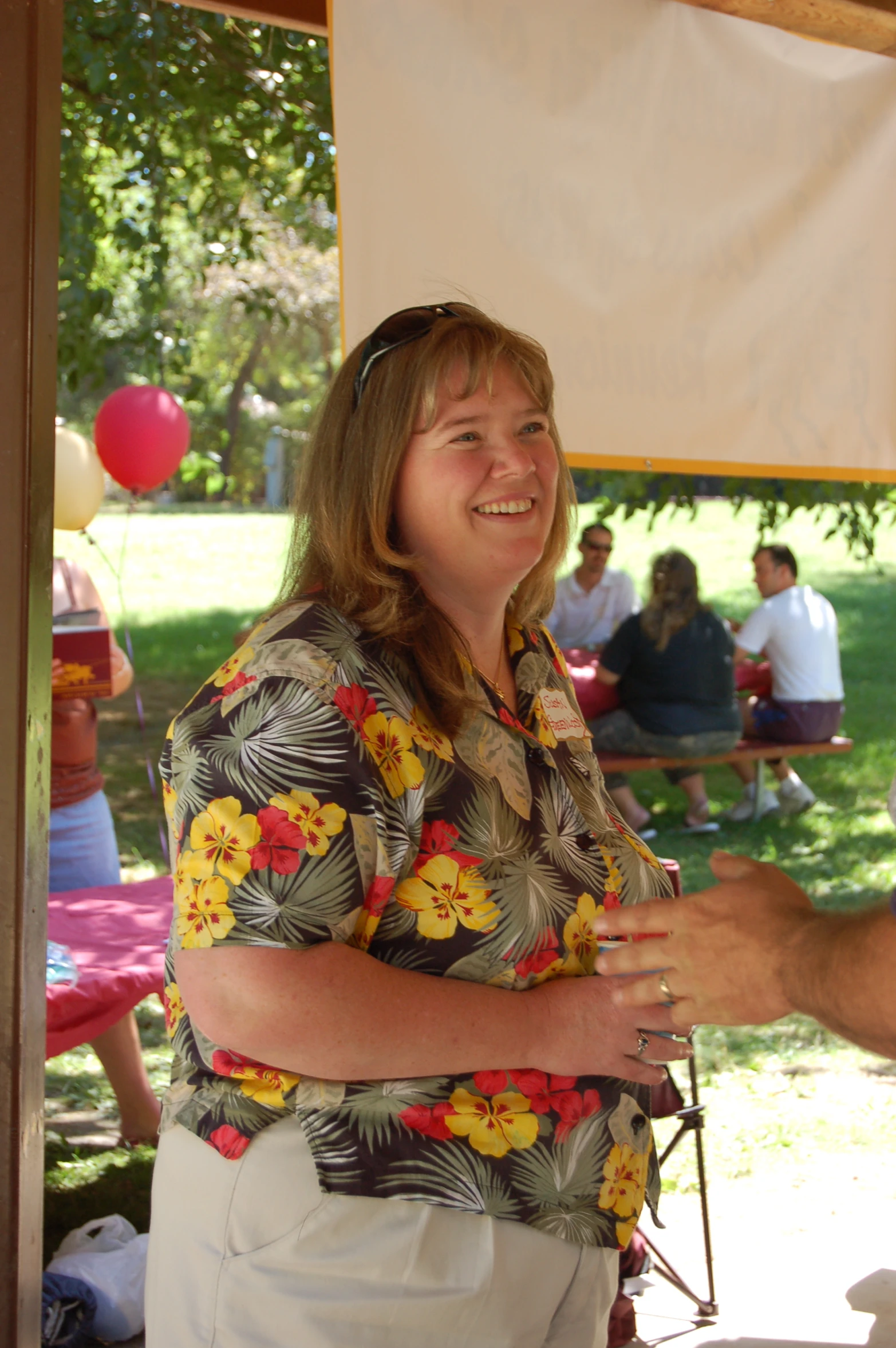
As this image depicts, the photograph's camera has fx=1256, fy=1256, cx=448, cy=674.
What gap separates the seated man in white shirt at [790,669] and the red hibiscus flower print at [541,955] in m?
6.07

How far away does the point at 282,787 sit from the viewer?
1.31 meters

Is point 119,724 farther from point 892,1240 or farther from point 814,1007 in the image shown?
point 814,1007

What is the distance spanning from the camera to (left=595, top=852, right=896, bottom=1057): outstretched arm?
132 cm

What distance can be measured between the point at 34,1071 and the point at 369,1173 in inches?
18.9

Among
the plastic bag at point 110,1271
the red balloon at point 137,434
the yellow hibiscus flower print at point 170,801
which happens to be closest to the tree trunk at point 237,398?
the red balloon at point 137,434

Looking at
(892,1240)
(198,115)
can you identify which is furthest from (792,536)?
(892,1240)

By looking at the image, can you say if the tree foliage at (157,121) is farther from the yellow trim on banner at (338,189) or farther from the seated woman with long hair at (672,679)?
the yellow trim on banner at (338,189)

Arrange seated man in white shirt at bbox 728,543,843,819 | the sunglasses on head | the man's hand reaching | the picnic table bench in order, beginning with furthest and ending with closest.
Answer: seated man in white shirt at bbox 728,543,843,819 → the picnic table bench → the sunglasses on head → the man's hand reaching

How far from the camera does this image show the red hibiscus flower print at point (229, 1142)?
136 cm

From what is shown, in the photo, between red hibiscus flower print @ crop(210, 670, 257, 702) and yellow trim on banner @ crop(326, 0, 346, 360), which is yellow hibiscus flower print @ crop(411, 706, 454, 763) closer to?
red hibiscus flower print @ crop(210, 670, 257, 702)

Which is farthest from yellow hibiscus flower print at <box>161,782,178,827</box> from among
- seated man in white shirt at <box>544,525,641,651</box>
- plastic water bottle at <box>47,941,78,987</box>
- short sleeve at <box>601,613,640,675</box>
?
seated man in white shirt at <box>544,525,641,651</box>

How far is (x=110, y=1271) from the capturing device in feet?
9.21

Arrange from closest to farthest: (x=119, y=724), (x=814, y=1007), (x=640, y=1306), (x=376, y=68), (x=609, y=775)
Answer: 1. (x=814, y=1007)
2. (x=376, y=68)
3. (x=640, y=1306)
4. (x=609, y=775)
5. (x=119, y=724)

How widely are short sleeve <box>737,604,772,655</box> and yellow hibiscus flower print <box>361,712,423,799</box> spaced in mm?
6301
